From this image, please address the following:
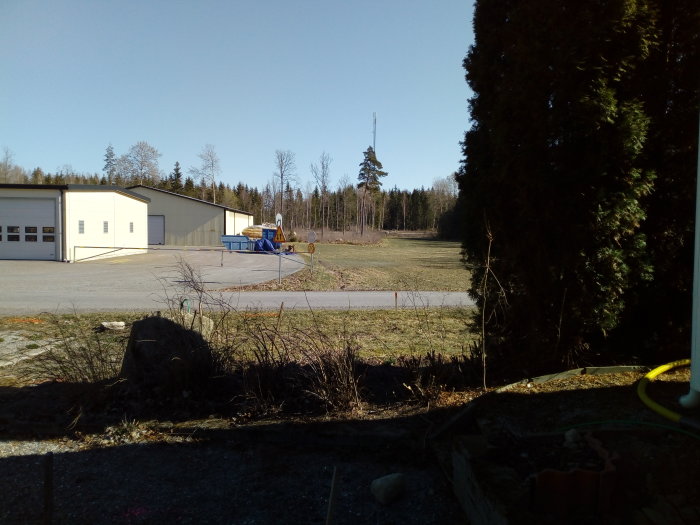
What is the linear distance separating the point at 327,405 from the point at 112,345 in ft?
15.1

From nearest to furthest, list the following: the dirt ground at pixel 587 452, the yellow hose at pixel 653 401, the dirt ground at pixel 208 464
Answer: the dirt ground at pixel 587 452, the dirt ground at pixel 208 464, the yellow hose at pixel 653 401

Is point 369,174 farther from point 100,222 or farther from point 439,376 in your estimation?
point 439,376

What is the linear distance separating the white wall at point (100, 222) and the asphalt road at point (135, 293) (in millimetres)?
2967

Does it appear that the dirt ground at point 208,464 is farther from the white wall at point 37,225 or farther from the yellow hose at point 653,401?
the white wall at point 37,225

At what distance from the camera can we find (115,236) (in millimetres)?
33438

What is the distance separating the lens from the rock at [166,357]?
4.68 m

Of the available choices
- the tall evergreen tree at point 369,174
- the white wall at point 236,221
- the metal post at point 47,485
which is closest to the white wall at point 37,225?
the white wall at point 236,221

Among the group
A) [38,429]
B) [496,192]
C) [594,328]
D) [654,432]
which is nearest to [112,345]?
[38,429]

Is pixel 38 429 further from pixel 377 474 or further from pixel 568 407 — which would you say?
pixel 568 407

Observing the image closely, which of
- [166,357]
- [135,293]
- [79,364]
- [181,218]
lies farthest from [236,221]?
[166,357]

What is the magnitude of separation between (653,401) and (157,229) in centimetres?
5028

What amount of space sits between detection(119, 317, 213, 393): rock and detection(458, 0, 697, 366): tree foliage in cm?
259

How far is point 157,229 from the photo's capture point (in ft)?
163

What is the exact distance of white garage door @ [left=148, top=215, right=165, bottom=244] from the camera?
4950 centimetres
